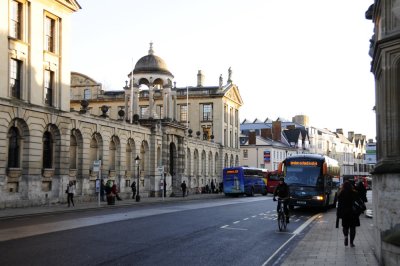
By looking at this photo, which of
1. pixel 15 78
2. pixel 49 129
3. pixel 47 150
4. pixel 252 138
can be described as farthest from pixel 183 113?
pixel 15 78

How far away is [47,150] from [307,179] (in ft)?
58.0

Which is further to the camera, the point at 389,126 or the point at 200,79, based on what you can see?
the point at 200,79

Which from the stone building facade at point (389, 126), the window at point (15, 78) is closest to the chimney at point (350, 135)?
the window at point (15, 78)

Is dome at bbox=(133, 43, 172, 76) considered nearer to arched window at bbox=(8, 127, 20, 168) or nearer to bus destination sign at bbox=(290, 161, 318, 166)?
arched window at bbox=(8, 127, 20, 168)

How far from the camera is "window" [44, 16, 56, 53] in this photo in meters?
38.1

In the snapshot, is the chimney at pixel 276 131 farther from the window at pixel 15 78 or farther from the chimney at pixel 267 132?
the window at pixel 15 78

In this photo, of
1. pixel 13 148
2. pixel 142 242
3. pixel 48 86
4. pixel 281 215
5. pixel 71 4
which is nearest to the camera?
pixel 142 242

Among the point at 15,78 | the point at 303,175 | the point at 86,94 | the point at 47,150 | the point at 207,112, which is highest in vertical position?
the point at 86,94

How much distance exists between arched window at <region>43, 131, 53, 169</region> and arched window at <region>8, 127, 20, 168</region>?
Answer: 290 centimetres

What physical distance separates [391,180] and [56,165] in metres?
30.5

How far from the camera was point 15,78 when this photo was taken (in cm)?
3425

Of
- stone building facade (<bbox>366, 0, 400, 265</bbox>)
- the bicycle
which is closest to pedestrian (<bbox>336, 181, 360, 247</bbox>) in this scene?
stone building facade (<bbox>366, 0, 400, 265</bbox>)

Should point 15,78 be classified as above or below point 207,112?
below

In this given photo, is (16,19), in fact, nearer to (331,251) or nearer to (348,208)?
(348,208)
